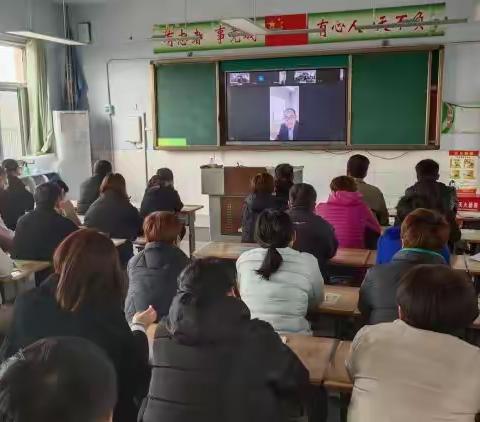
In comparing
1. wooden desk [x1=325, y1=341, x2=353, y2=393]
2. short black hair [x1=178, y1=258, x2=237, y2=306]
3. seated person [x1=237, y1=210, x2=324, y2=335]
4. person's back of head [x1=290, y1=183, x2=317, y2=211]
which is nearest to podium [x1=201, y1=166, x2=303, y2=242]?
person's back of head [x1=290, y1=183, x2=317, y2=211]

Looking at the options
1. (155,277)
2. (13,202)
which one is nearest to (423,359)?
(155,277)

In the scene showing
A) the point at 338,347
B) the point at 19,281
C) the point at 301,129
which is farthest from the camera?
the point at 301,129

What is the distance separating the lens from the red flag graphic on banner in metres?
7.44

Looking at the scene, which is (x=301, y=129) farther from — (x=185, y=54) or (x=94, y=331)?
(x=94, y=331)

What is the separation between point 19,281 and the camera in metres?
4.10

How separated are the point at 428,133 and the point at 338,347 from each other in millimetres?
5231

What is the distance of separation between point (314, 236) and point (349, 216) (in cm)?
71

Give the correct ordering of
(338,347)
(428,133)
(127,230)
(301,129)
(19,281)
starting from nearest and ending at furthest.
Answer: (338,347), (19,281), (127,230), (428,133), (301,129)

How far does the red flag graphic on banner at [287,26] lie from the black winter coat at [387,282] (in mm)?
5373

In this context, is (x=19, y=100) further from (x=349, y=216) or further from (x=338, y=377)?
(x=338, y=377)

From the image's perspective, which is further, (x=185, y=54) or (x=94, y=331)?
(x=185, y=54)

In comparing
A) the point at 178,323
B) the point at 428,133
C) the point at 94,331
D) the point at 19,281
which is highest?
the point at 428,133

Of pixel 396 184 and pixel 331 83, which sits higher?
pixel 331 83

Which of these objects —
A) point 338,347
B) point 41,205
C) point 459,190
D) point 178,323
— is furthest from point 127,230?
point 459,190
